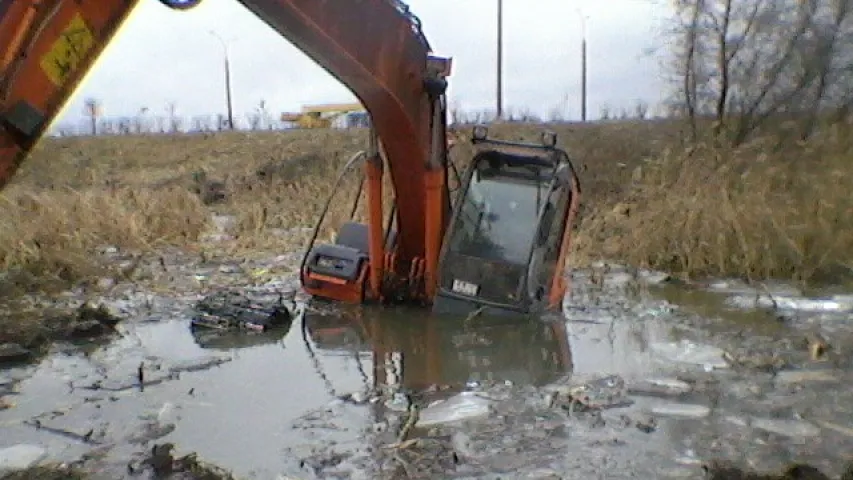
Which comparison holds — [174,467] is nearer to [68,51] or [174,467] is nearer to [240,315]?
[68,51]

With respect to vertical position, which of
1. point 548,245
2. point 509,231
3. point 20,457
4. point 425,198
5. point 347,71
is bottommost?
point 20,457

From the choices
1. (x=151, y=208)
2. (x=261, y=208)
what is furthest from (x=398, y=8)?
(x=261, y=208)

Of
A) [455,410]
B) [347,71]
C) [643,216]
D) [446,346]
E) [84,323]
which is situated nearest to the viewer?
[455,410]

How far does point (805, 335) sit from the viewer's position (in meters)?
7.52

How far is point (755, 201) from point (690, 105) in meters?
9.02

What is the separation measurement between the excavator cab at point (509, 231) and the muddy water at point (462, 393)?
25 centimetres

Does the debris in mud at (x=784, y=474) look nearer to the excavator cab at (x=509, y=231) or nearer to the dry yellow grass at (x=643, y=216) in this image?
the excavator cab at (x=509, y=231)

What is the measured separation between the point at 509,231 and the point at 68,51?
14.1ft

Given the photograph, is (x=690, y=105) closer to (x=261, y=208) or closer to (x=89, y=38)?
(x=261, y=208)

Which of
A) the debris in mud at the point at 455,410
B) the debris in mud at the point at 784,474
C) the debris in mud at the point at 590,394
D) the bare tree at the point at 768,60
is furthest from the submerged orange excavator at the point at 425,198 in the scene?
the bare tree at the point at 768,60

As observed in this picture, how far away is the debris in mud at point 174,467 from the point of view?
4.65 metres

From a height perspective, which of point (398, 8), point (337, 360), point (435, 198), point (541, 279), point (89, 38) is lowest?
point (337, 360)

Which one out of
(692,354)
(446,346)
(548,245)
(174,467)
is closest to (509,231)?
(548,245)

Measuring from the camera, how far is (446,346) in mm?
7371
